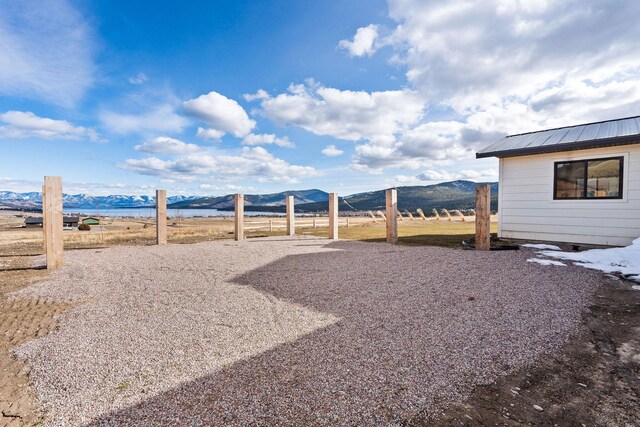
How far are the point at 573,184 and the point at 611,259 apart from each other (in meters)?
3.59

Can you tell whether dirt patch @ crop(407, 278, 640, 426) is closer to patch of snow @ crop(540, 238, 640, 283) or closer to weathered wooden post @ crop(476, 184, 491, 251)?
patch of snow @ crop(540, 238, 640, 283)

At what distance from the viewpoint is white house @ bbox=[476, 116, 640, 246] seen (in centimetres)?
918

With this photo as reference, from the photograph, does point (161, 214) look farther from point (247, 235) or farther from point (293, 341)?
point (293, 341)

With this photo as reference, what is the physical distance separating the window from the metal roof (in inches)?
24.8

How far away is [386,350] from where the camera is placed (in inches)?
132

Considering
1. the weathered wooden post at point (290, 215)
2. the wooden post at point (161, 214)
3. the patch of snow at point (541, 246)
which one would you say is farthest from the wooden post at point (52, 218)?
the patch of snow at point (541, 246)

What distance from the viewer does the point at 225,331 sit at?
3.97 m

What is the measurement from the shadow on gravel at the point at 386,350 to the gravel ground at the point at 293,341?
2 centimetres

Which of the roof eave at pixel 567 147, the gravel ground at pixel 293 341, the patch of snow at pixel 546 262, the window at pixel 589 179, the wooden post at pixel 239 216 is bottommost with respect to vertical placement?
the gravel ground at pixel 293 341

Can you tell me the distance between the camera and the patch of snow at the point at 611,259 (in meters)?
6.58

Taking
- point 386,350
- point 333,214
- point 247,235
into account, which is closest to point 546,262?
point 386,350

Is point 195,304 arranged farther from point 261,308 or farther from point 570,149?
point 570,149

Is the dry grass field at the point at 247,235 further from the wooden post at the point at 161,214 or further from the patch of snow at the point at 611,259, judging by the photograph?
the patch of snow at the point at 611,259

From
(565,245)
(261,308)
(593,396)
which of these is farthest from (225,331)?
(565,245)
